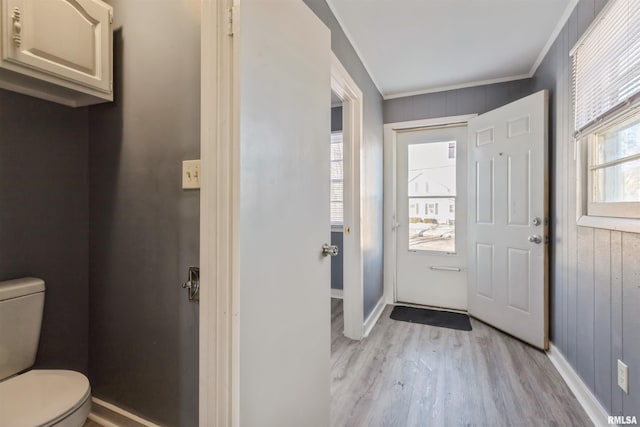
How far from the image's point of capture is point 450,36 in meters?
2.17

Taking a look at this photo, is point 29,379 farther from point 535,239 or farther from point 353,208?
point 535,239

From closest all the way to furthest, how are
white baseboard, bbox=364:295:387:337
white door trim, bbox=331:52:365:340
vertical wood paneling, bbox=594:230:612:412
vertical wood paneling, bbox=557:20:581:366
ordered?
vertical wood paneling, bbox=594:230:612:412, vertical wood paneling, bbox=557:20:581:366, white door trim, bbox=331:52:365:340, white baseboard, bbox=364:295:387:337

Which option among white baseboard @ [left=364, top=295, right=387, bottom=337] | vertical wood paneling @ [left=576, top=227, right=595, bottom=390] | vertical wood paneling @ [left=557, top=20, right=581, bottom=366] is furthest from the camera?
white baseboard @ [left=364, top=295, right=387, bottom=337]

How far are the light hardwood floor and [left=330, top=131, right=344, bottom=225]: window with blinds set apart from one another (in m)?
1.56

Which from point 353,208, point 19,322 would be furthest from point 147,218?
point 353,208

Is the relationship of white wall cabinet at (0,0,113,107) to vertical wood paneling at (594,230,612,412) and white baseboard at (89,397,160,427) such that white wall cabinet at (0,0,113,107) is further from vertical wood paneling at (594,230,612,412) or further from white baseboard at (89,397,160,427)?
vertical wood paneling at (594,230,612,412)

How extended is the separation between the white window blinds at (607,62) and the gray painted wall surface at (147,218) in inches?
73.6

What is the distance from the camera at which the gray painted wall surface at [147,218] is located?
112 centimetres

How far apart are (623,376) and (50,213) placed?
2.77m

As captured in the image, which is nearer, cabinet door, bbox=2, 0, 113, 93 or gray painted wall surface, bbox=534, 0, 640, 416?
cabinet door, bbox=2, 0, 113, 93

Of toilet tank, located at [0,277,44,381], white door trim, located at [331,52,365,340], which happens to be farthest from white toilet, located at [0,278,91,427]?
white door trim, located at [331,52,365,340]

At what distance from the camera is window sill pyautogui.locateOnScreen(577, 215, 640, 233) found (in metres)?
1.26

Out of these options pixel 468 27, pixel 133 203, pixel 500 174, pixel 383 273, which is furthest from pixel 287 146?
pixel 383 273

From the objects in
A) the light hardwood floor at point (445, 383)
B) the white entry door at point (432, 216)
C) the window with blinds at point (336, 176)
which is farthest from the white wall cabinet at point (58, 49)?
the white entry door at point (432, 216)
